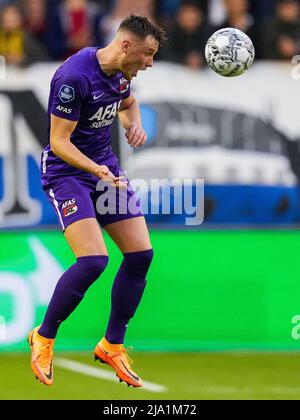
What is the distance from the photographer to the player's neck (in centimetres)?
745

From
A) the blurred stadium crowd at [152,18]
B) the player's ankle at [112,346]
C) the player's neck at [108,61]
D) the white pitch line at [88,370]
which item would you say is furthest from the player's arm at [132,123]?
the blurred stadium crowd at [152,18]

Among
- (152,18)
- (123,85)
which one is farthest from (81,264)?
(152,18)

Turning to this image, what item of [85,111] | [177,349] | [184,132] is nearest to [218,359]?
[177,349]

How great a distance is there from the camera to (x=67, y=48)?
1200 cm

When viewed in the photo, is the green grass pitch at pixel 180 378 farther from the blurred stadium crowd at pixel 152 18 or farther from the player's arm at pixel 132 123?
the blurred stadium crowd at pixel 152 18

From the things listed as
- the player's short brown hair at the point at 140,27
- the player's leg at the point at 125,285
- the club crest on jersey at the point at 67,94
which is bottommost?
the player's leg at the point at 125,285

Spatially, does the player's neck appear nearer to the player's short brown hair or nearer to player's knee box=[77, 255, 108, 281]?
the player's short brown hair

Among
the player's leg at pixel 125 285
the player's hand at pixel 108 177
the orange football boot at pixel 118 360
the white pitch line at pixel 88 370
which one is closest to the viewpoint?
the player's hand at pixel 108 177

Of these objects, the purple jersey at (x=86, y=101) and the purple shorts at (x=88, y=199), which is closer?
the purple jersey at (x=86, y=101)

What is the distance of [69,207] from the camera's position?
25.0 feet

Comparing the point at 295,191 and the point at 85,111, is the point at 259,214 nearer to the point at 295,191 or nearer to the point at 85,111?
the point at 295,191

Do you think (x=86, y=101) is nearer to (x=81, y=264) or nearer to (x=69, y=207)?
(x=69, y=207)

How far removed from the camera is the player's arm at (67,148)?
24.1 feet

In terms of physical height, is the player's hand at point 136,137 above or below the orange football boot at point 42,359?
above
